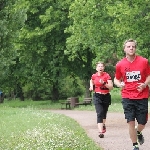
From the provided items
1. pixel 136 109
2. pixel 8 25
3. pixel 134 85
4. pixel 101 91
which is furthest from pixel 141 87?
pixel 8 25

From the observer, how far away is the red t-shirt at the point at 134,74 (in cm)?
858

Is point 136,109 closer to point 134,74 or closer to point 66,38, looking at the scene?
point 134,74

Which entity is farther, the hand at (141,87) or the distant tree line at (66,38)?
the distant tree line at (66,38)

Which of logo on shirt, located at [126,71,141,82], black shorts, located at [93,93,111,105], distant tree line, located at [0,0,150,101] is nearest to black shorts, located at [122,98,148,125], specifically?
logo on shirt, located at [126,71,141,82]

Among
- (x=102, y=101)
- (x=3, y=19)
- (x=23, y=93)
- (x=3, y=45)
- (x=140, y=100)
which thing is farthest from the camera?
(x=23, y=93)

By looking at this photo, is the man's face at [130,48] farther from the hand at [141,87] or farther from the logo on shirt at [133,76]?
the hand at [141,87]

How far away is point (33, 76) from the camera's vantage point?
42938 mm

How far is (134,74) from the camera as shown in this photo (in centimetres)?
860

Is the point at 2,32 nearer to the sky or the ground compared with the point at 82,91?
nearer to the sky

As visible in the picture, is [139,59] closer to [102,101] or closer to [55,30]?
[102,101]

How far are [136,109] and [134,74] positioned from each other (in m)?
0.68

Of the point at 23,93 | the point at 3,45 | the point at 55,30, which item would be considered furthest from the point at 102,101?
the point at 23,93

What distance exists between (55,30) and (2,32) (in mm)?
17898

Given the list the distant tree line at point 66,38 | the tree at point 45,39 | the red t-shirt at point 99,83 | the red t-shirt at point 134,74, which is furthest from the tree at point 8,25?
the red t-shirt at point 134,74
